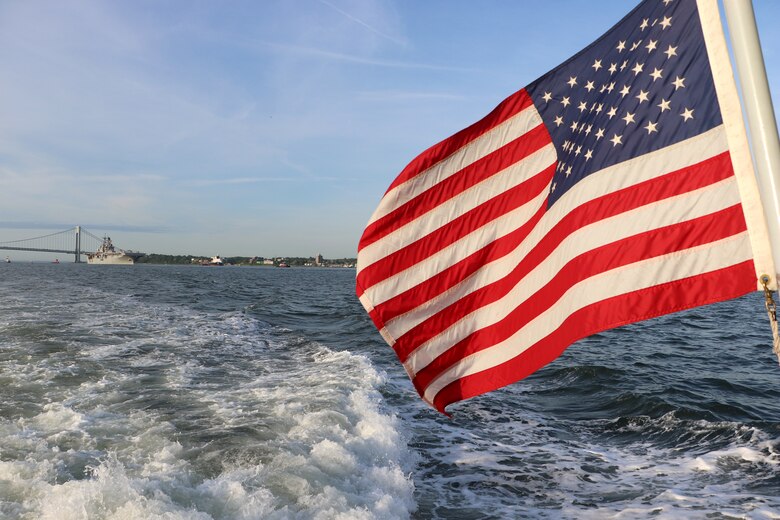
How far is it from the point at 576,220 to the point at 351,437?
541 centimetres

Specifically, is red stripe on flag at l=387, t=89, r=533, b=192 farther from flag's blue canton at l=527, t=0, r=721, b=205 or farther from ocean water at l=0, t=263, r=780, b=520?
ocean water at l=0, t=263, r=780, b=520

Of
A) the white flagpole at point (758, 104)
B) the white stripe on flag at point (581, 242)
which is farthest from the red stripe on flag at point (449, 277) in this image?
the white flagpole at point (758, 104)

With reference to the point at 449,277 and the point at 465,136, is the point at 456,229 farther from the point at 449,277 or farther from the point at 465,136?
the point at 465,136

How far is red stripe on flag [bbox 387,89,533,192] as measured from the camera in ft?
12.8

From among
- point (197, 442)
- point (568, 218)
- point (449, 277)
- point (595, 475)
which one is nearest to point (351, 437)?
point (197, 442)

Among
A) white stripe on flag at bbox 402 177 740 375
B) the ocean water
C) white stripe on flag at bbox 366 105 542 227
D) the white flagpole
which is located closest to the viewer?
the white flagpole

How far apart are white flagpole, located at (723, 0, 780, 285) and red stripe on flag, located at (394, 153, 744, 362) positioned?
700 millimetres

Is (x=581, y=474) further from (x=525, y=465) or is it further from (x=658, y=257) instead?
(x=658, y=257)

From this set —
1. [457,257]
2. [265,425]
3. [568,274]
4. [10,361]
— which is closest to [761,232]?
[568,274]

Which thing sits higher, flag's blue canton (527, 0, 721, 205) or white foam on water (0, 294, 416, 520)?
flag's blue canton (527, 0, 721, 205)

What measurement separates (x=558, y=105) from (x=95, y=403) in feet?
27.8

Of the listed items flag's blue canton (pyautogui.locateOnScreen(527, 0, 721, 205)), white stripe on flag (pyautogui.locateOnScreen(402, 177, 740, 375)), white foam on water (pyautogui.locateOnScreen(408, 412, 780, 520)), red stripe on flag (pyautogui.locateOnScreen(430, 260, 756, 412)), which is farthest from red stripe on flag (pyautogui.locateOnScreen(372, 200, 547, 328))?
white foam on water (pyautogui.locateOnScreen(408, 412, 780, 520))

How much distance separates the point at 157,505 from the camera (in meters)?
5.18

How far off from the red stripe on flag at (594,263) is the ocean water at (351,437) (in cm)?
236
